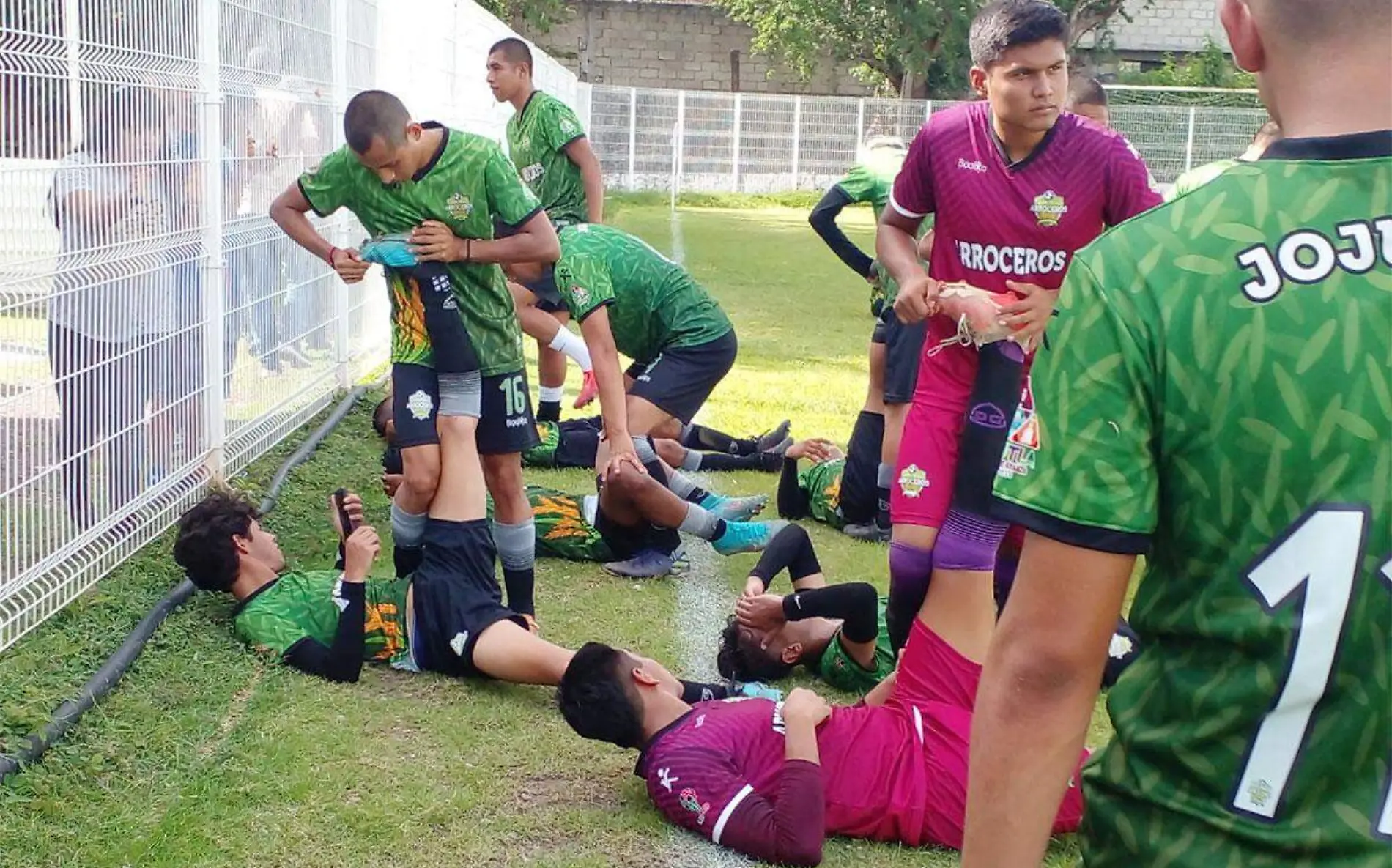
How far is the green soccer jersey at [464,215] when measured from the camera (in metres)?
5.60

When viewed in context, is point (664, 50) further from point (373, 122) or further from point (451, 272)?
point (373, 122)

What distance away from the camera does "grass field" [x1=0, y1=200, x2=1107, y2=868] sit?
154 inches

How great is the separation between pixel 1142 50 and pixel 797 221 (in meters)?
23.1

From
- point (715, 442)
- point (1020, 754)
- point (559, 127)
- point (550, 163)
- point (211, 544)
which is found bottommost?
point (715, 442)

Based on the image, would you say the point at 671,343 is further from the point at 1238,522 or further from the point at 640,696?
the point at 1238,522

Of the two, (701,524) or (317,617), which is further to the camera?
(701,524)

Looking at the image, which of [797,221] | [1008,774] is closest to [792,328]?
[1008,774]

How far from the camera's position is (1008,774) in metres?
1.64

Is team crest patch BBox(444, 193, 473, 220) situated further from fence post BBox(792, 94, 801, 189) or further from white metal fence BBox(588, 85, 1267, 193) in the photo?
fence post BBox(792, 94, 801, 189)

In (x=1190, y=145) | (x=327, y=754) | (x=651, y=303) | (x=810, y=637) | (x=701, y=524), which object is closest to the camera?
(x=327, y=754)

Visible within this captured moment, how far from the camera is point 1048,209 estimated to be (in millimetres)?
4469

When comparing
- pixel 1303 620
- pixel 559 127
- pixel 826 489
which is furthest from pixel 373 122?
pixel 559 127

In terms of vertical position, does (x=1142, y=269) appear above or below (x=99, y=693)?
above

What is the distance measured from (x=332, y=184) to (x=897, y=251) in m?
2.38
